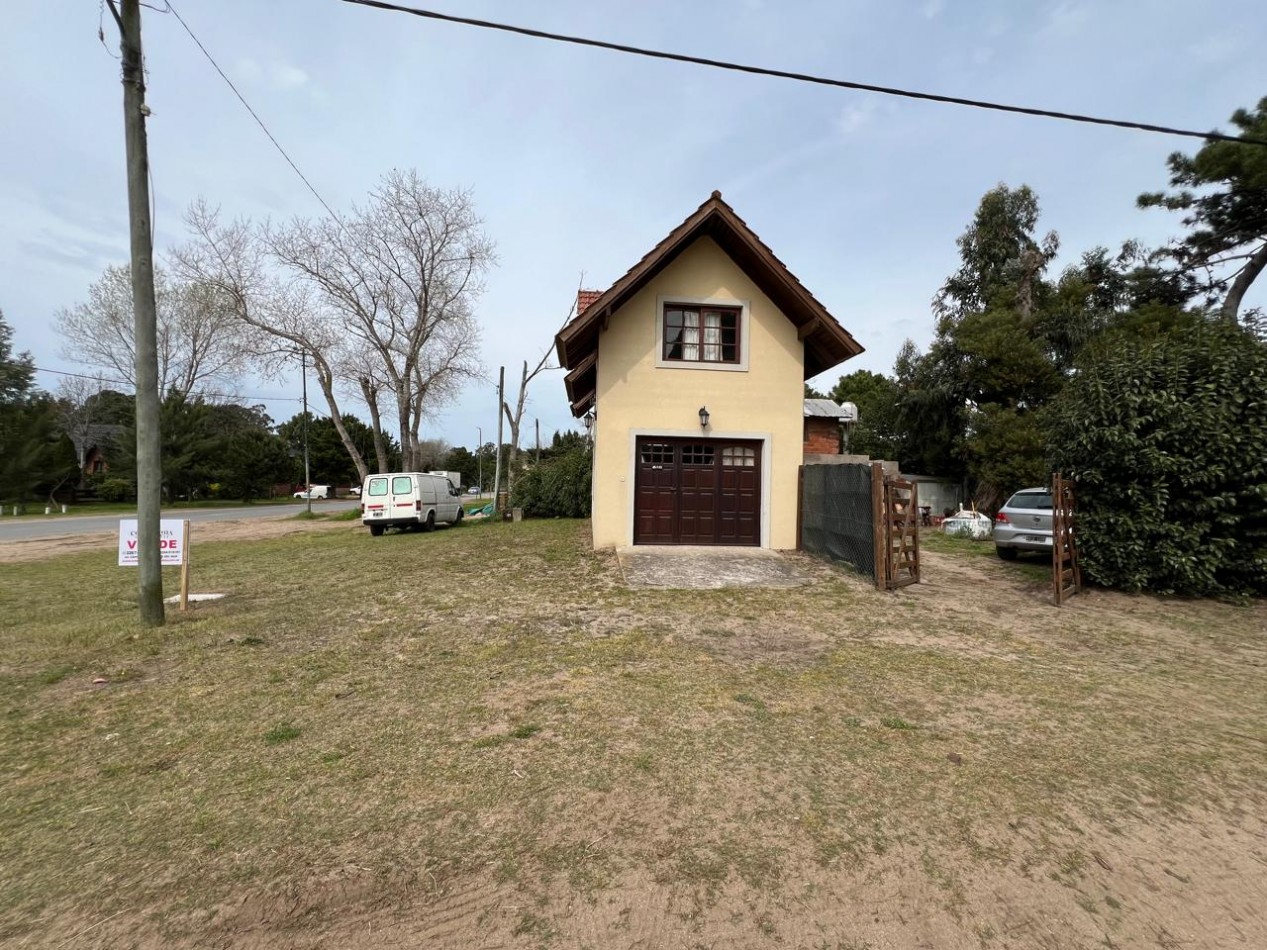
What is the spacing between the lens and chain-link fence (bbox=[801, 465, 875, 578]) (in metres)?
9.44

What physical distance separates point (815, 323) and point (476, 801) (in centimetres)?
1107

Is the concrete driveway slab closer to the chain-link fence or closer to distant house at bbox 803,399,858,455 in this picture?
the chain-link fence

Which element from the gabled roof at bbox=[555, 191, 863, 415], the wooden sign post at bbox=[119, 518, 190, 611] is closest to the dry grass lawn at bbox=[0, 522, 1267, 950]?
the wooden sign post at bbox=[119, 518, 190, 611]

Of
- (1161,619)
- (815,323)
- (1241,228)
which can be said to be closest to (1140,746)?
(1161,619)

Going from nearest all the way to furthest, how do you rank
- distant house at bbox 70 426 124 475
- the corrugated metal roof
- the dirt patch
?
the dirt patch, the corrugated metal roof, distant house at bbox 70 426 124 475

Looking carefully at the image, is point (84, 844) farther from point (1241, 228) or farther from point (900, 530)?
point (1241, 228)

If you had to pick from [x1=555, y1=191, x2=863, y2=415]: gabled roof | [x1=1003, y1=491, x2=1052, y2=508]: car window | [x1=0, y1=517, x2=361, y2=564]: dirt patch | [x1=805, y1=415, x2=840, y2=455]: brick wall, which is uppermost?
[x1=555, y1=191, x2=863, y2=415]: gabled roof

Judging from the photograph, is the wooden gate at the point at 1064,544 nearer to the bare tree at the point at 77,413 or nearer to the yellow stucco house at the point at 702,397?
the yellow stucco house at the point at 702,397

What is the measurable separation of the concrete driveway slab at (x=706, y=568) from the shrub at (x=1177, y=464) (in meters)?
4.34

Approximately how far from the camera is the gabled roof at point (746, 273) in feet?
37.4

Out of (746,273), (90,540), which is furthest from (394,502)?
(746,273)

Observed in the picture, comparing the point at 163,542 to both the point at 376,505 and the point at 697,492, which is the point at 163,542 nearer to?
the point at 697,492

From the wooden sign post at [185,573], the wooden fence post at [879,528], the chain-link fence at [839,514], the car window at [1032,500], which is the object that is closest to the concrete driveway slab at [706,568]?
the chain-link fence at [839,514]

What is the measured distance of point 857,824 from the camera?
3.03m
